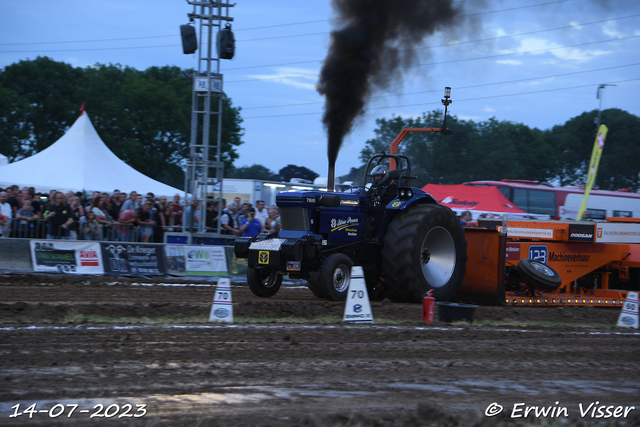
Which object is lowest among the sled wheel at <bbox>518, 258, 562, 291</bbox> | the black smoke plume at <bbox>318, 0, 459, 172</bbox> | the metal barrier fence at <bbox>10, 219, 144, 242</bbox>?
the sled wheel at <bbox>518, 258, 562, 291</bbox>

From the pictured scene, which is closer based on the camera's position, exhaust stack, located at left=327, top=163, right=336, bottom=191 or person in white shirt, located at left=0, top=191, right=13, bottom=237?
exhaust stack, located at left=327, top=163, right=336, bottom=191

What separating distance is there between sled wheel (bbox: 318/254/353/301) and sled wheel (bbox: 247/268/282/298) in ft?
3.74

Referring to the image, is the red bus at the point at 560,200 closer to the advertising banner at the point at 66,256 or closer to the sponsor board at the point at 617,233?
the sponsor board at the point at 617,233

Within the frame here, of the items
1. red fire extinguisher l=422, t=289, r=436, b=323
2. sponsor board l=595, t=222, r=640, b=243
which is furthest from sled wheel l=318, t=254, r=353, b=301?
sponsor board l=595, t=222, r=640, b=243

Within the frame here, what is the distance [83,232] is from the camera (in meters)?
13.6

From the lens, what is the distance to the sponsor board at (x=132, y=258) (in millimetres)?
12992

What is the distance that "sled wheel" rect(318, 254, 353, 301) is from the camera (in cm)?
876

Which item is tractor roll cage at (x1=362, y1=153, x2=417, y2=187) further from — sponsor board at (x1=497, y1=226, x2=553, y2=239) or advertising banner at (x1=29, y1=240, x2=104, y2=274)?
advertising banner at (x1=29, y1=240, x2=104, y2=274)

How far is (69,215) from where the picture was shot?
13.5m

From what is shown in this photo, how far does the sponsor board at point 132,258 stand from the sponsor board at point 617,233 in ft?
28.9

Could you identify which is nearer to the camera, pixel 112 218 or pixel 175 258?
pixel 175 258

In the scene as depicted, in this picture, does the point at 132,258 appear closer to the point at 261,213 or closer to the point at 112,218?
the point at 112,218

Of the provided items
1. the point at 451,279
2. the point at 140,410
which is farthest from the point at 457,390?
the point at 451,279

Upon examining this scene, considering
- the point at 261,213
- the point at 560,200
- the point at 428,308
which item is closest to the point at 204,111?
the point at 261,213
